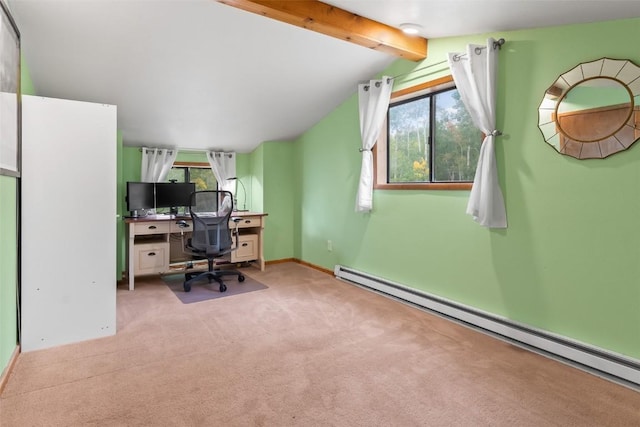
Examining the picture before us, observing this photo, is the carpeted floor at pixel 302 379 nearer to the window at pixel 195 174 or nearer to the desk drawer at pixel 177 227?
the desk drawer at pixel 177 227

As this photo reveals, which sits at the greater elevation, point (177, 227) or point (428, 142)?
point (428, 142)

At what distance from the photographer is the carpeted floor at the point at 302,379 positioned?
1774mm

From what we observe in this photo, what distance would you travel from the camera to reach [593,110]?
2.26m

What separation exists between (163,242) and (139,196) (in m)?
0.66

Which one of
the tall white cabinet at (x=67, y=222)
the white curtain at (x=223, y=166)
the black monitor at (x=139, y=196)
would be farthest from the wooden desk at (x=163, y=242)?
the tall white cabinet at (x=67, y=222)

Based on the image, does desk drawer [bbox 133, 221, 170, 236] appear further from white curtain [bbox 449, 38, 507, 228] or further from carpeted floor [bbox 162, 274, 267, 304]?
white curtain [bbox 449, 38, 507, 228]

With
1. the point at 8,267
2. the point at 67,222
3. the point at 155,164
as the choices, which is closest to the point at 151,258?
the point at 155,164

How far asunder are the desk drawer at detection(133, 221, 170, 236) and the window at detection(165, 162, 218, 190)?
47.0 inches

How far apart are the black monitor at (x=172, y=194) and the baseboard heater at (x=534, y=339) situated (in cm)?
284

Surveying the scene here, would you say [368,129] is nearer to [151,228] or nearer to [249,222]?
[249,222]

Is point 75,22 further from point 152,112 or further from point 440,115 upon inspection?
point 440,115

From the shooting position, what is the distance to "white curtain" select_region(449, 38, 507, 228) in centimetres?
270

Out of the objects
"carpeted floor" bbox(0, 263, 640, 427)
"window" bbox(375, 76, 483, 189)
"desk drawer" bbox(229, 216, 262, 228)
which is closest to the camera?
"carpeted floor" bbox(0, 263, 640, 427)

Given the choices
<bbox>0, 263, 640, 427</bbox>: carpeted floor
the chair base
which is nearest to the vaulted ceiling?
the chair base
